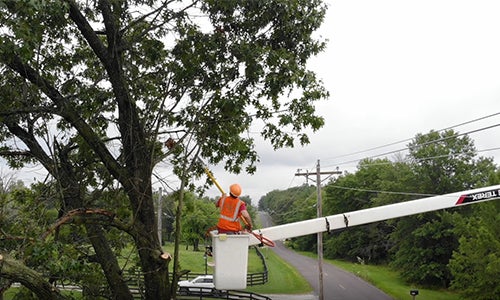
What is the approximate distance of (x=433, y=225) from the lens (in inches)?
1353

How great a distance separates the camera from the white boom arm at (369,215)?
26.7ft

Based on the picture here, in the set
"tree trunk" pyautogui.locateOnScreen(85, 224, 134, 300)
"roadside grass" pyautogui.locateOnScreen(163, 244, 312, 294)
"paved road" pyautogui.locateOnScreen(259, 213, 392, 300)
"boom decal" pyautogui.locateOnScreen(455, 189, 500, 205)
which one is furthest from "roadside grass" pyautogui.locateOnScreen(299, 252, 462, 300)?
"tree trunk" pyautogui.locateOnScreen(85, 224, 134, 300)

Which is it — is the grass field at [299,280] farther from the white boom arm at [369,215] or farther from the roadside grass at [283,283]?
the white boom arm at [369,215]

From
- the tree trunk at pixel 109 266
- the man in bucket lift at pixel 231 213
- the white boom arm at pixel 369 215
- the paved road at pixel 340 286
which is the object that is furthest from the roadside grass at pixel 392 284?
the man in bucket lift at pixel 231 213

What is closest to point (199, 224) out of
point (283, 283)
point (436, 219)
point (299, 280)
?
point (299, 280)

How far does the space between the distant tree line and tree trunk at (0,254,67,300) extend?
8.11 metres

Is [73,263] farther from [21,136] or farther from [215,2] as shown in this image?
[215,2]

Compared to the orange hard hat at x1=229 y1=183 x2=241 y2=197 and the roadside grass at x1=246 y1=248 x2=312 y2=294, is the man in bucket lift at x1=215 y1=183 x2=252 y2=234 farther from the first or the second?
the roadside grass at x1=246 y1=248 x2=312 y2=294

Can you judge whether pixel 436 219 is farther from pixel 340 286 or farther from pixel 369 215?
pixel 369 215

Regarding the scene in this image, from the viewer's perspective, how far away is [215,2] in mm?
8234

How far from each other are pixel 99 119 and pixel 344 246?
1993 inches

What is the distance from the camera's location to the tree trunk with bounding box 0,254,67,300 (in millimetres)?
5195

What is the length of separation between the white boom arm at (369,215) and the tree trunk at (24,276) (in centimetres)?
328

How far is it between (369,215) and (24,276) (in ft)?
19.2
